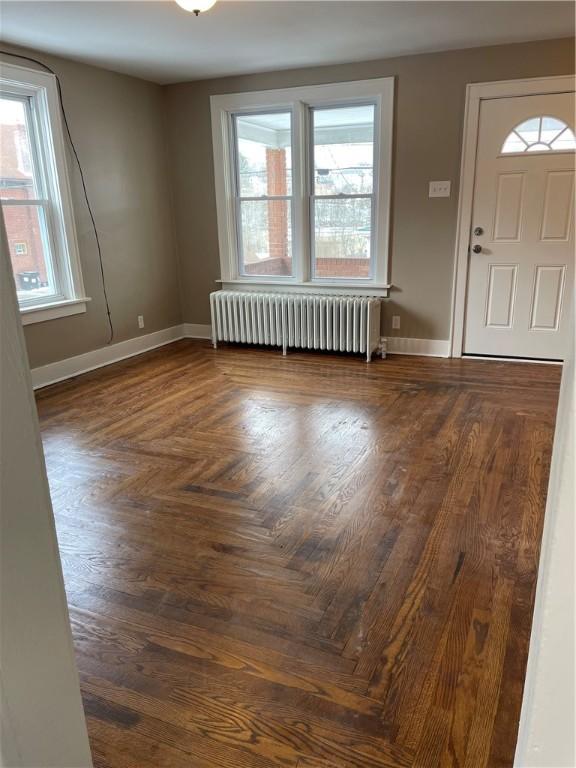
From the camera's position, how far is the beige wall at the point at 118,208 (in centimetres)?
438

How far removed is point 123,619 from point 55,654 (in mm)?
1174

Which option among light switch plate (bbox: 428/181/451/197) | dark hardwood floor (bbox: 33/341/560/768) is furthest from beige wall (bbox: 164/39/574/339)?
dark hardwood floor (bbox: 33/341/560/768)

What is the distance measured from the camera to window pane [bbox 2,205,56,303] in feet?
13.3

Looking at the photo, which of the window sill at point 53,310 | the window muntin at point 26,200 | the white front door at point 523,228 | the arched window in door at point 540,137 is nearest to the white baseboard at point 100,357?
the window sill at point 53,310

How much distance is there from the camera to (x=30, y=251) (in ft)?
13.8

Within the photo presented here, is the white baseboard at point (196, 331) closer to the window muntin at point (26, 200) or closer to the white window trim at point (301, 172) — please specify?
the white window trim at point (301, 172)

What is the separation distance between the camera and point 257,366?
4.76 metres

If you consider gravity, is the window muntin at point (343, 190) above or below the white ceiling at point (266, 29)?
below

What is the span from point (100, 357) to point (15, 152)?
171 cm

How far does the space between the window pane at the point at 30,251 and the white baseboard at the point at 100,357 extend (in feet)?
1.83

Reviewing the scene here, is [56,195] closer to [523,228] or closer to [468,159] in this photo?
[468,159]

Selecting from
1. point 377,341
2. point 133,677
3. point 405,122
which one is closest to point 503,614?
point 133,677

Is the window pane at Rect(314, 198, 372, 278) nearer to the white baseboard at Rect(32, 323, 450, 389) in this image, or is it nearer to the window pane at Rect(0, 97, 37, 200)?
the white baseboard at Rect(32, 323, 450, 389)

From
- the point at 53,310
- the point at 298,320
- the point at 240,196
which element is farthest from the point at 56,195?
the point at 298,320
